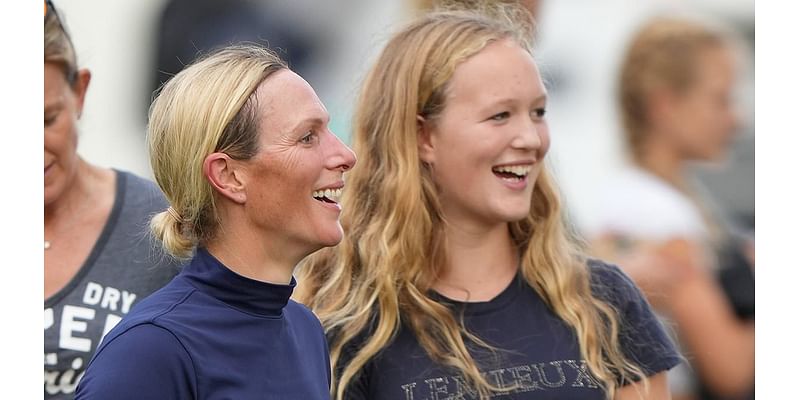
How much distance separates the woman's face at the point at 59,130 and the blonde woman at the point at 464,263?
0.55m

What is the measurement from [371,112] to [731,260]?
175 centimetres

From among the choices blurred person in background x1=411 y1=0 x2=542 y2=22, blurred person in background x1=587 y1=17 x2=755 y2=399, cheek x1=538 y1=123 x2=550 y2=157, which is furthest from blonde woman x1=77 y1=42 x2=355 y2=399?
blurred person in background x1=587 y1=17 x2=755 y2=399

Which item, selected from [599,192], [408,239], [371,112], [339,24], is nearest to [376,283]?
[408,239]

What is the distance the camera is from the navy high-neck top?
1670 millimetres

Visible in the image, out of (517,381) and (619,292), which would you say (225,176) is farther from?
(619,292)

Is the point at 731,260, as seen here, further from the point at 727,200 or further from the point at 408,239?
the point at 408,239

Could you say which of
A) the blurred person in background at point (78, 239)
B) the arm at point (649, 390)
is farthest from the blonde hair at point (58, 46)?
the arm at point (649, 390)

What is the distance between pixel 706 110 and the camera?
3951 mm

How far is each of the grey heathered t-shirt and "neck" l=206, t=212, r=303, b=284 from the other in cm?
51

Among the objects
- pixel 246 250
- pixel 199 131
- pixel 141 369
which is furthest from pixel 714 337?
pixel 141 369

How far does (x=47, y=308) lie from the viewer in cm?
246

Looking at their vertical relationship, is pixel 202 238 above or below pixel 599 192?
above

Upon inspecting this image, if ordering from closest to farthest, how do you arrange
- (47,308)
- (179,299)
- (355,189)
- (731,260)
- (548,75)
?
(179,299), (47,308), (355,189), (548,75), (731,260)

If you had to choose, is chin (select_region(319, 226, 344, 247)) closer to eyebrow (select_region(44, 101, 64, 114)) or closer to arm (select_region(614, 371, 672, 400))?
arm (select_region(614, 371, 672, 400))
